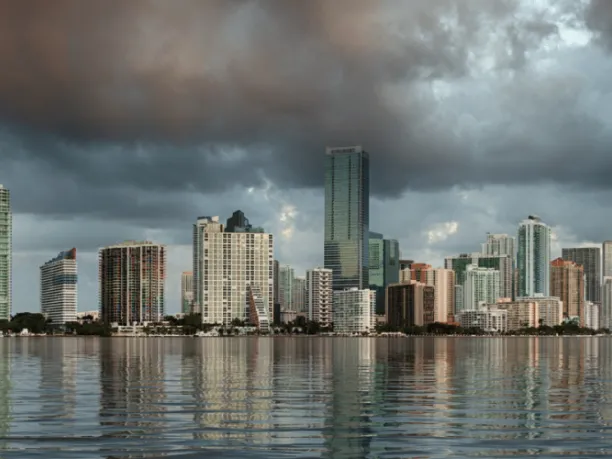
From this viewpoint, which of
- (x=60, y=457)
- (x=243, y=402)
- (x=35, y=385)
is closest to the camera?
(x=60, y=457)

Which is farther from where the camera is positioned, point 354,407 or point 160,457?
point 354,407

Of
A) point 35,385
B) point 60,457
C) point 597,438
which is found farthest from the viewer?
point 35,385

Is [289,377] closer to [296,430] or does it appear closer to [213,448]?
[296,430]

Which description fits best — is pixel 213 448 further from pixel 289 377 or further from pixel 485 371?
pixel 485 371

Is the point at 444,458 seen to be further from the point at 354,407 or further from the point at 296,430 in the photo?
the point at 354,407

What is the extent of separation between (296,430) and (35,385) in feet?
119

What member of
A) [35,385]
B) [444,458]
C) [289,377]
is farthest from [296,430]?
[289,377]

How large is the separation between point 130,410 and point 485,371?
181 feet

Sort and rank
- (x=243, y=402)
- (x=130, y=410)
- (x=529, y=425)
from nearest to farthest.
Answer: (x=529, y=425), (x=130, y=410), (x=243, y=402)

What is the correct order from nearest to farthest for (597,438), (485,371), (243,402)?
(597,438)
(243,402)
(485,371)

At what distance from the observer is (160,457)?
1603 inches

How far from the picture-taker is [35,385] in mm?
78750

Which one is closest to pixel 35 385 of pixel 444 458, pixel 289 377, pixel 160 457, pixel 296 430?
pixel 289 377

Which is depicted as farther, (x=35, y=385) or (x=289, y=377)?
(x=289, y=377)
